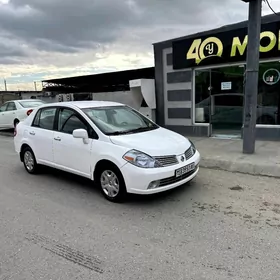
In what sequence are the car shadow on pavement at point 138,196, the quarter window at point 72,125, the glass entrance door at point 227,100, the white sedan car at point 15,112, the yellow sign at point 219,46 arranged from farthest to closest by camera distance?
1. the white sedan car at point 15,112
2. the glass entrance door at point 227,100
3. the yellow sign at point 219,46
4. the quarter window at point 72,125
5. the car shadow on pavement at point 138,196

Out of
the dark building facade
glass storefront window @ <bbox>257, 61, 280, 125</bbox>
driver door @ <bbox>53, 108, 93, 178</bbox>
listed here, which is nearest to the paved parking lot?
driver door @ <bbox>53, 108, 93, 178</bbox>

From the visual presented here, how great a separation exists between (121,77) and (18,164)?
12.5 metres

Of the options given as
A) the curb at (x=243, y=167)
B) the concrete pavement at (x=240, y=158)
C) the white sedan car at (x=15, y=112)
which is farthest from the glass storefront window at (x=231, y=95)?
the white sedan car at (x=15, y=112)

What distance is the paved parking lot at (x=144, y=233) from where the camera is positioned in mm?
2850

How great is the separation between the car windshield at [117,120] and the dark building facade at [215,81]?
15.9 ft

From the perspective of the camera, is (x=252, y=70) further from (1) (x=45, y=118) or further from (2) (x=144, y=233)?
(2) (x=144, y=233)

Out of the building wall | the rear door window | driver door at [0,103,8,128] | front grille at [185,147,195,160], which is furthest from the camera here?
driver door at [0,103,8,128]

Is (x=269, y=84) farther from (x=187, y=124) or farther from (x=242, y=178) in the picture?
(x=242, y=178)

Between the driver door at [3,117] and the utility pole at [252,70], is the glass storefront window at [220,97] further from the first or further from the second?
the driver door at [3,117]

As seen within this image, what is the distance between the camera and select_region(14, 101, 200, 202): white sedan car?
4.32 m

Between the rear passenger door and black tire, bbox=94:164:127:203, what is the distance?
1433 mm

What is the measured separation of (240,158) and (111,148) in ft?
11.9

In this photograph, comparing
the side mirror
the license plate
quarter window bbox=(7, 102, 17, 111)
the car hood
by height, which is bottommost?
the license plate

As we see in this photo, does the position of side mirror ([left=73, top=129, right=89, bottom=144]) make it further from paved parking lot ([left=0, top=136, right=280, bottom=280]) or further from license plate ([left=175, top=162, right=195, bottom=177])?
license plate ([left=175, top=162, right=195, bottom=177])
